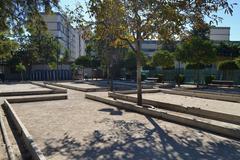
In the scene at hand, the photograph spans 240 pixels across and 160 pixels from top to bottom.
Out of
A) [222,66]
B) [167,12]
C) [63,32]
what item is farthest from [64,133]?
[63,32]

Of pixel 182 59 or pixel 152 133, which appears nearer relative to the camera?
pixel 152 133

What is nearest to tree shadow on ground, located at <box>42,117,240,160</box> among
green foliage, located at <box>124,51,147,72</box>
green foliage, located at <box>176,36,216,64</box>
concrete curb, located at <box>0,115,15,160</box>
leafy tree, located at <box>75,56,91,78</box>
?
concrete curb, located at <box>0,115,15,160</box>

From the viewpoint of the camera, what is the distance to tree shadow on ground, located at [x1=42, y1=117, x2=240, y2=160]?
6.29 metres

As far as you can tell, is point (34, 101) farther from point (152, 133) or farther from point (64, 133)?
point (152, 133)

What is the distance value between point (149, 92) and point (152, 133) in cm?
1116

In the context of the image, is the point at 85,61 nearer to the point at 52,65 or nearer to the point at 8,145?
the point at 52,65

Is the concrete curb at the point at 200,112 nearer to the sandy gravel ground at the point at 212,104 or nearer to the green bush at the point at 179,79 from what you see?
the sandy gravel ground at the point at 212,104

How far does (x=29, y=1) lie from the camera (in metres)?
6.98

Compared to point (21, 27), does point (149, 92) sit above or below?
below

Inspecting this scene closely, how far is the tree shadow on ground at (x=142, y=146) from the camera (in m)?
6.29

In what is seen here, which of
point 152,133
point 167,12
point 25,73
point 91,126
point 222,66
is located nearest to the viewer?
point 152,133

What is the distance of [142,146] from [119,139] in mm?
839

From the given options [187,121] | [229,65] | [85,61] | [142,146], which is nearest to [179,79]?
[229,65]

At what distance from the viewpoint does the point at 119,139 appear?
7.64 m
